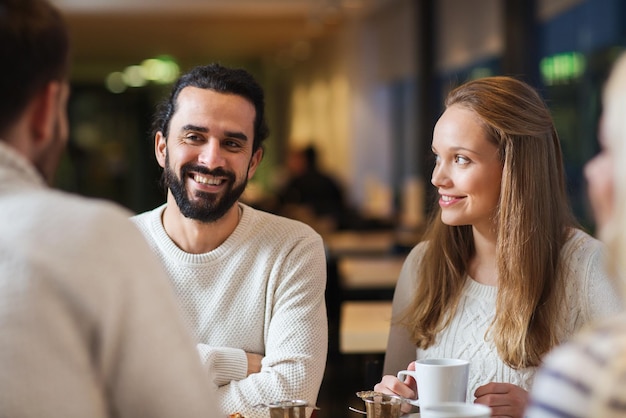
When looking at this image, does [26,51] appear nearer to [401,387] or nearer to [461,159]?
[401,387]

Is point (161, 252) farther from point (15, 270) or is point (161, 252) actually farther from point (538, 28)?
point (538, 28)

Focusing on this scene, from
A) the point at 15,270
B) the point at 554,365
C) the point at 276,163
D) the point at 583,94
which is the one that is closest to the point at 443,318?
the point at 554,365

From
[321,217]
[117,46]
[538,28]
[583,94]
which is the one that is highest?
[117,46]

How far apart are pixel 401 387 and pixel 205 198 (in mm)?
661

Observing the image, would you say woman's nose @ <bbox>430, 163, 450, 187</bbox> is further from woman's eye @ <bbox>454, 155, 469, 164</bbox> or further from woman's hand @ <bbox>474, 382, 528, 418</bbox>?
woman's hand @ <bbox>474, 382, 528, 418</bbox>

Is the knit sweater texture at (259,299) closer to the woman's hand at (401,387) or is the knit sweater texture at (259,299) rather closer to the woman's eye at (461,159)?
the woman's hand at (401,387)

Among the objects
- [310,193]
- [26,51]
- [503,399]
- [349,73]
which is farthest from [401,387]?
[349,73]

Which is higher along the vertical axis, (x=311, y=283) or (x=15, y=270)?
(x=15, y=270)

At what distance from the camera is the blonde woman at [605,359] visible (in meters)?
1.06

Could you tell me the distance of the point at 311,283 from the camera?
231 centimetres

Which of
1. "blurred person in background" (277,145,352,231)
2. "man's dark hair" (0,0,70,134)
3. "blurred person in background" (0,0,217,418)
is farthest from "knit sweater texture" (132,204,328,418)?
"blurred person in background" (277,145,352,231)

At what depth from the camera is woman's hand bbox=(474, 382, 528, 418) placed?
1.88m

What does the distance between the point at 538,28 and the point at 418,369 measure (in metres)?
4.99

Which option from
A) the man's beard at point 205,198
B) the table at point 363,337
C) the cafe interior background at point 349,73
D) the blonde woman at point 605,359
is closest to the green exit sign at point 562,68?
the cafe interior background at point 349,73
